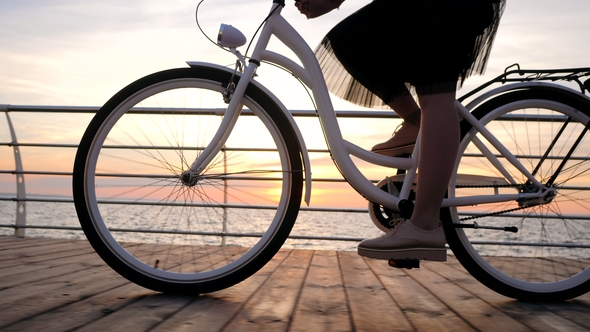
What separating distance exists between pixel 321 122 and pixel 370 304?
21.1 inches

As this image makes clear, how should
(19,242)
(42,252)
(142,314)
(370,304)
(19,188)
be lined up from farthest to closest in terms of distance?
(19,188)
(19,242)
(42,252)
(370,304)
(142,314)

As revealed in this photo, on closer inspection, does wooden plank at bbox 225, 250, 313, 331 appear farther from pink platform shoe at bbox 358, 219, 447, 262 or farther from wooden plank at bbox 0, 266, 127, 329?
wooden plank at bbox 0, 266, 127, 329

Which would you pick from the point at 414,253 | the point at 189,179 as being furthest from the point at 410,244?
the point at 189,179

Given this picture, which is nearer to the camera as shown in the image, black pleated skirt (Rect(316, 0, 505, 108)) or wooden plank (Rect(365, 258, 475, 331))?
wooden plank (Rect(365, 258, 475, 331))

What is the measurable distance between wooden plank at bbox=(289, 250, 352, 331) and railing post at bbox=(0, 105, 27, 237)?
Answer: 1.97 meters

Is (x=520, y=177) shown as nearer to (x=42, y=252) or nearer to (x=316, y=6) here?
(x=316, y=6)

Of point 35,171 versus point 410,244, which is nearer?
point 410,244

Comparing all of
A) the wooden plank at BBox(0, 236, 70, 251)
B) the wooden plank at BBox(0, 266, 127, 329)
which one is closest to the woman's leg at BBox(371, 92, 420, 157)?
the wooden plank at BBox(0, 266, 127, 329)

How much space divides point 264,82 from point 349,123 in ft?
5.40

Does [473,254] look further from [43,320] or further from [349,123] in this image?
[349,123]

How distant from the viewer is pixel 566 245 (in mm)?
2637

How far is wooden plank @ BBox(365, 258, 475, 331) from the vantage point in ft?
4.33

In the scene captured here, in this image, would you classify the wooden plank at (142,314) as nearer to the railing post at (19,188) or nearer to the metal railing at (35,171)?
the metal railing at (35,171)

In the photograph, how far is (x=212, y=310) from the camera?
1401 millimetres
